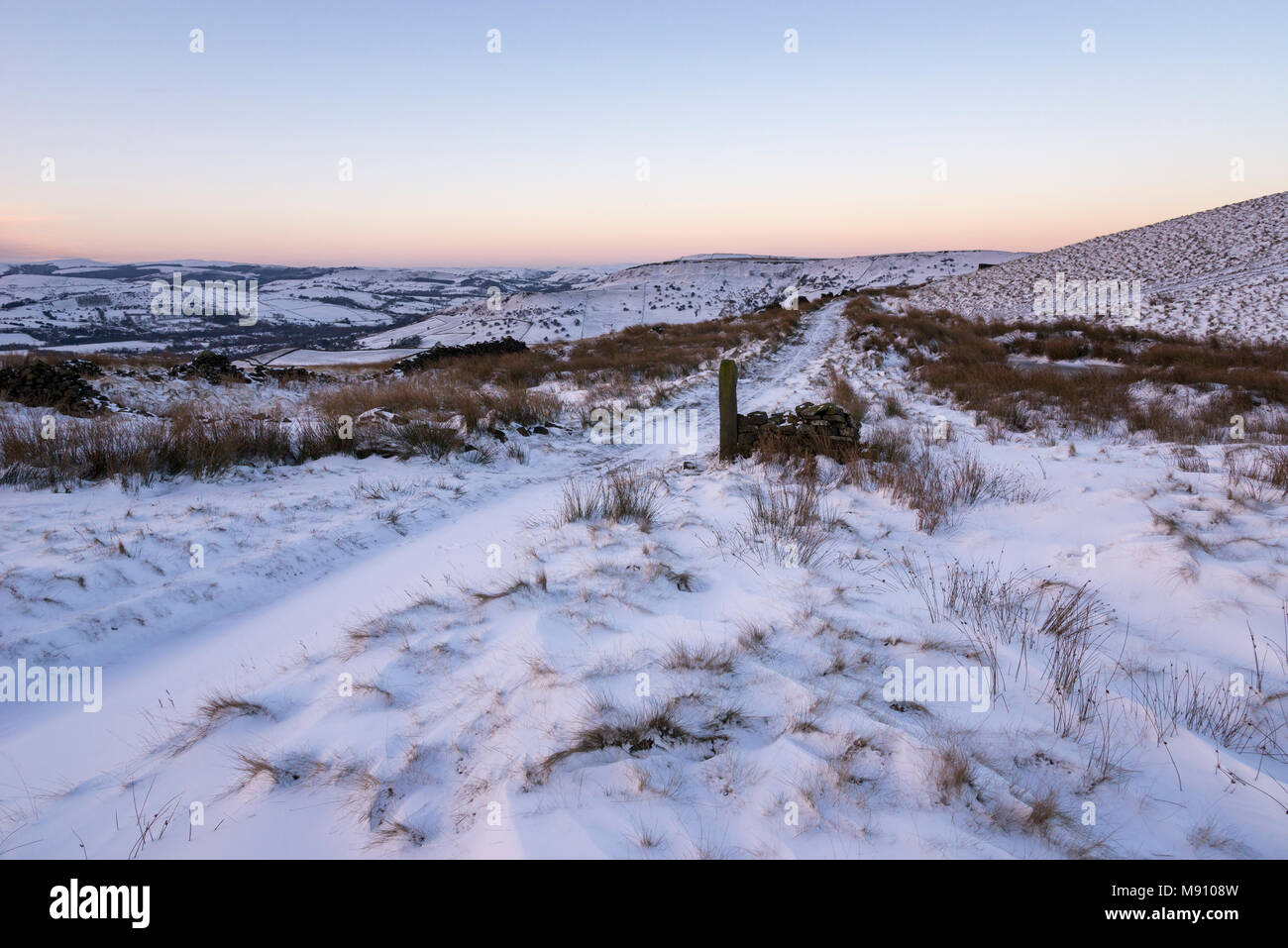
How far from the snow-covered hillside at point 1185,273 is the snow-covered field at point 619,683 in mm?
26294

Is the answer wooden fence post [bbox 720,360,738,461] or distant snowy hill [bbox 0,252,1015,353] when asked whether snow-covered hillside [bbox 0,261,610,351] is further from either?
wooden fence post [bbox 720,360,738,461]

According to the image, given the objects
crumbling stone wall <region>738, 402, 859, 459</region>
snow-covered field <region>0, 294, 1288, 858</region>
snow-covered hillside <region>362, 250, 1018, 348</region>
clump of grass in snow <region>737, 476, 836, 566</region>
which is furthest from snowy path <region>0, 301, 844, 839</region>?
snow-covered hillside <region>362, 250, 1018, 348</region>

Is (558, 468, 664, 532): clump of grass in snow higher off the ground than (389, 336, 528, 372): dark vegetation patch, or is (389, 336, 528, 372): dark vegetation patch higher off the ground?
(389, 336, 528, 372): dark vegetation patch

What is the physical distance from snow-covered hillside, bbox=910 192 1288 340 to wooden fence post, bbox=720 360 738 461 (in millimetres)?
25223

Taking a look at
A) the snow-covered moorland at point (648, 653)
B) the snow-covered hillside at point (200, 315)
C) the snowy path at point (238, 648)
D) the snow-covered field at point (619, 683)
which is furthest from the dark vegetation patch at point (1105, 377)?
the snow-covered hillside at point (200, 315)

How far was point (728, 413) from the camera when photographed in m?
7.22

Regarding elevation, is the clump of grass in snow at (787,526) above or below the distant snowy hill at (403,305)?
below

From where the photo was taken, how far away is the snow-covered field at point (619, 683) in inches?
78.0

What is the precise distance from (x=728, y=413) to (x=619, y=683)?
496 cm

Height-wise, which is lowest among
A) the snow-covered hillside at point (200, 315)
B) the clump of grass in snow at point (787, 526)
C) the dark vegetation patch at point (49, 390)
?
the clump of grass in snow at point (787, 526)

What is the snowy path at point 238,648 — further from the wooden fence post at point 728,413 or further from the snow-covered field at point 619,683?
the wooden fence post at point 728,413

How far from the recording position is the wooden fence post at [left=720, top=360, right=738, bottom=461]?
7.12 meters
